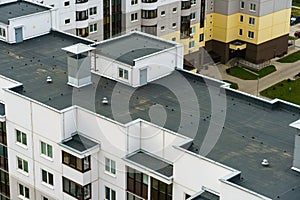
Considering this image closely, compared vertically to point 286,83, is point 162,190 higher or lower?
higher

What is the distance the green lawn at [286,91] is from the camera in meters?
87.0

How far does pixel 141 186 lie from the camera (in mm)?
43125

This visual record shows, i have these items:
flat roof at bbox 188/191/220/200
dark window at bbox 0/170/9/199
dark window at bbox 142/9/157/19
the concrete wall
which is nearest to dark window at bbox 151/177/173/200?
flat roof at bbox 188/191/220/200

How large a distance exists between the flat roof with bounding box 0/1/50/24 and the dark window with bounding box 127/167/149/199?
20755 millimetres

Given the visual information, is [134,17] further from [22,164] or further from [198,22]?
[22,164]

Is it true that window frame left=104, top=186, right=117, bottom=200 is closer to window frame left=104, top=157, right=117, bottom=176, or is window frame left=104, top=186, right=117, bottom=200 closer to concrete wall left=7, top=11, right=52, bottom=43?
window frame left=104, top=157, right=117, bottom=176

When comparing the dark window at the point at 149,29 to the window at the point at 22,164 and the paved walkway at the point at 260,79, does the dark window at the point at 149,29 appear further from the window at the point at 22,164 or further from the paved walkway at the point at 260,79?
the window at the point at 22,164

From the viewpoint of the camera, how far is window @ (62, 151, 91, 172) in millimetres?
44406

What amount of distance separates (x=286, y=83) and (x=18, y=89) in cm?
5071

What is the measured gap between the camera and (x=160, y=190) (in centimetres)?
4209

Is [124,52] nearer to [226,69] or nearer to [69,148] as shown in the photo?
[69,148]

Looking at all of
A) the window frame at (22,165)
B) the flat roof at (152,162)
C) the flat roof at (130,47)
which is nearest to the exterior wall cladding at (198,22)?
the flat roof at (130,47)

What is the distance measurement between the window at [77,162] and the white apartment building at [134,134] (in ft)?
0.24

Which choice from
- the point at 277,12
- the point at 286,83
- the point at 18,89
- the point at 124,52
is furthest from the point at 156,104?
the point at 277,12
